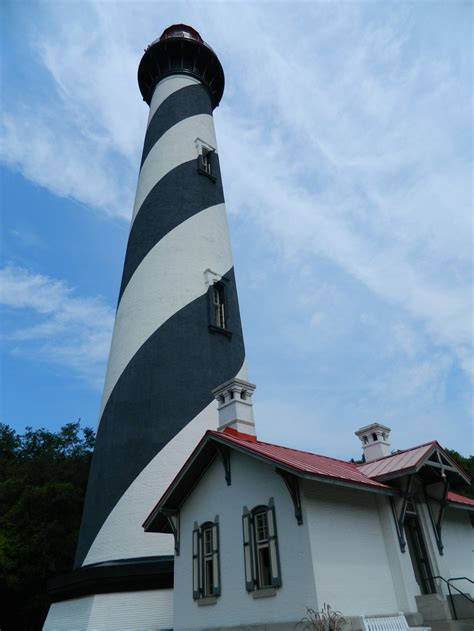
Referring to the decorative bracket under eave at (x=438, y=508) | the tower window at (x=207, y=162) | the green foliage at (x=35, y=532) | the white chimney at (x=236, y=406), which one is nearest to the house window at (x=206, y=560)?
the white chimney at (x=236, y=406)

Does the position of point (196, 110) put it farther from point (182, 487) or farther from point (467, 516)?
point (467, 516)

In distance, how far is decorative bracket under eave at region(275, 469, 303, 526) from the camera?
724 cm

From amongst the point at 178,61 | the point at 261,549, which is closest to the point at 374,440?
the point at 261,549

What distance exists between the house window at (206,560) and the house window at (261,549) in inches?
31.0

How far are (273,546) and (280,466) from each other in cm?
128

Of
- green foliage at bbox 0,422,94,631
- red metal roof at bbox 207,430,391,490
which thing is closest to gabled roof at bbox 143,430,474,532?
red metal roof at bbox 207,430,391,490

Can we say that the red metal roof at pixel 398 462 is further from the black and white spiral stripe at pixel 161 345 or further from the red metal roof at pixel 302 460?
the black and white spiral stripe at pixel 161 345

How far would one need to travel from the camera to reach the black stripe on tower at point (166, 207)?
1412cm

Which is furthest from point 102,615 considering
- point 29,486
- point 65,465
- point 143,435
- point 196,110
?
point 196,110

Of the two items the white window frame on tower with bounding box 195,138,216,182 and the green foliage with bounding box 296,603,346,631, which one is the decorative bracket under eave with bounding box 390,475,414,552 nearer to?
the green foliage with bounding box 296,603,346,631

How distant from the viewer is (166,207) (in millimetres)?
14508

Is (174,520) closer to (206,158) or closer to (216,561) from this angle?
(216,561)

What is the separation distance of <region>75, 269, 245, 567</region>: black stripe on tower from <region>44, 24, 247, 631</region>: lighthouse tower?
0.08 feet

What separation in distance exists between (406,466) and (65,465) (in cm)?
1216
